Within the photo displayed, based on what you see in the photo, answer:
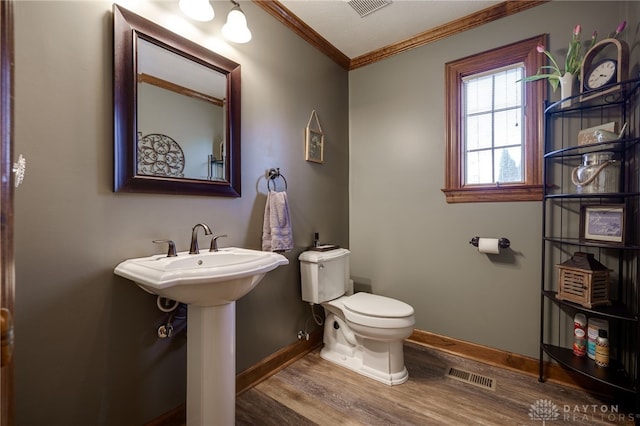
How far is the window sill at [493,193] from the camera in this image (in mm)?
1852

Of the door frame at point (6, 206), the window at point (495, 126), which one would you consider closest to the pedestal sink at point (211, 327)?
the door frame at point (6, 206)

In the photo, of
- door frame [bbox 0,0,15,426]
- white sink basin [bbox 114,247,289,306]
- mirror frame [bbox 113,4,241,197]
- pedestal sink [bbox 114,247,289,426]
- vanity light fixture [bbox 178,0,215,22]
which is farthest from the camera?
vanity light fixture [bbox 178,0,215,22]

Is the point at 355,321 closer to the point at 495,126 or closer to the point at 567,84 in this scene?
the point at 495,126

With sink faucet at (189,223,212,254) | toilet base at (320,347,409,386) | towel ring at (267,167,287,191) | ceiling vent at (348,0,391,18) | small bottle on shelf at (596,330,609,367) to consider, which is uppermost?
ceiling vent at (348,0,391,18)

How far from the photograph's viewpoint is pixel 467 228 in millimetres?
2096

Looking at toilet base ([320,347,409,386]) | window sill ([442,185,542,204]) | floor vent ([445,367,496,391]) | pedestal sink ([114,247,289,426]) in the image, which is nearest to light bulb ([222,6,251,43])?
pedestal sink ([114,247,289,426])

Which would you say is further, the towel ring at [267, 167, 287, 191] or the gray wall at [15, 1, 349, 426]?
the towel ring at [267, 167, 287, 191]

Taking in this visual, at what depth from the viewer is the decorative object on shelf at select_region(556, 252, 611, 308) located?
1.51 m

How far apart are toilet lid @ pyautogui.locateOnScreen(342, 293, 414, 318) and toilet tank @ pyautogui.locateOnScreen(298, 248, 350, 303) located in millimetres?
134

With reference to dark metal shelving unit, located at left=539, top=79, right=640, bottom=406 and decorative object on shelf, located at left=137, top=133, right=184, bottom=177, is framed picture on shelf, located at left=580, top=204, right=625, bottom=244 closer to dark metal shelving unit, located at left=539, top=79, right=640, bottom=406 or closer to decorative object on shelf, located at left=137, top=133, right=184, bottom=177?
dark metal shelving unit, located at left=539, top=79, right=640, bottom=406

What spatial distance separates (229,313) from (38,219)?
0.78 m

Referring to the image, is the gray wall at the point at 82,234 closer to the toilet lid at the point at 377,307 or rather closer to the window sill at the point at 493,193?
the toilet lid at the point at 377,307

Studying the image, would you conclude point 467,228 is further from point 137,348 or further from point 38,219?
point 38,219

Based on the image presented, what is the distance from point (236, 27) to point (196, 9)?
0.23m
